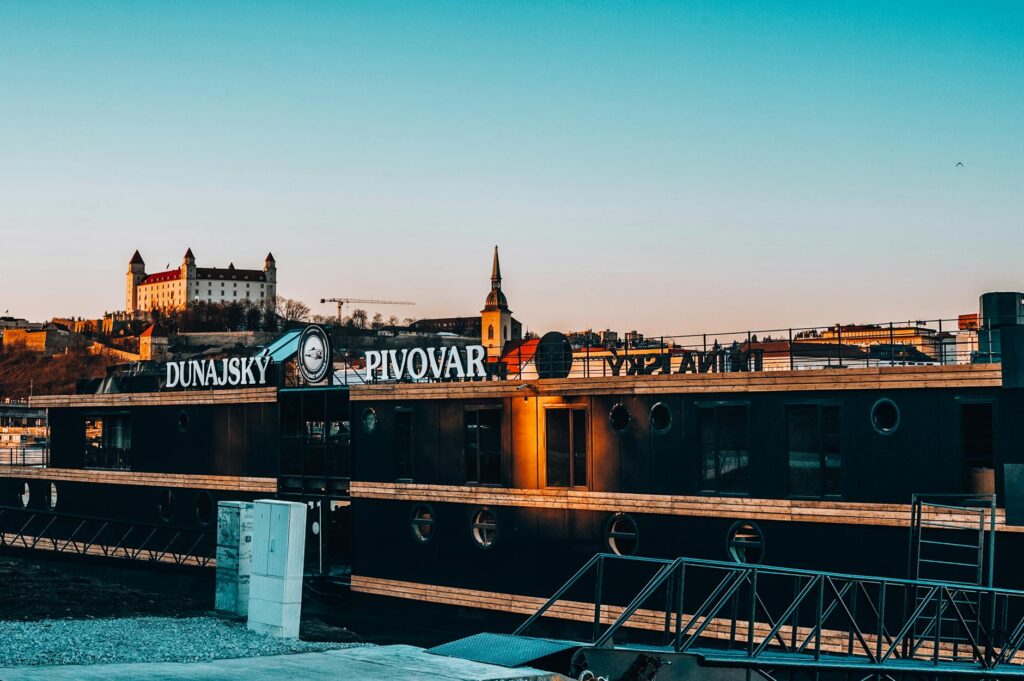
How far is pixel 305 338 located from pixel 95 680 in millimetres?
22470

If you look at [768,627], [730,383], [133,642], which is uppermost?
[730,383]

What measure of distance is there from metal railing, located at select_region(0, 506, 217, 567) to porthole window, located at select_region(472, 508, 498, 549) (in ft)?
31.2

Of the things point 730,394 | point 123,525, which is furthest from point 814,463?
point 123,525

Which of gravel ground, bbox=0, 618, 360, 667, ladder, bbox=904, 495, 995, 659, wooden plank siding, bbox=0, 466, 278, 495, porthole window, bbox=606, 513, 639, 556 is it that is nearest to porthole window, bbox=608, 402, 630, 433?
porthole window, bbox=606, 513, 639, 556

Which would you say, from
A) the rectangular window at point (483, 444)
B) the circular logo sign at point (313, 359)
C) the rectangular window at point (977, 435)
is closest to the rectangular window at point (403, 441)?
the rectangular window at point (483, 444)

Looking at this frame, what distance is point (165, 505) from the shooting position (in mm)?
37125

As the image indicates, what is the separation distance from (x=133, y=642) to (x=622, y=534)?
431 inches

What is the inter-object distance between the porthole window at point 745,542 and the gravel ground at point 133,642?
8.28m

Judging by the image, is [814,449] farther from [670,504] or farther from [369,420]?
[369,420]

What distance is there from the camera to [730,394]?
976 inches

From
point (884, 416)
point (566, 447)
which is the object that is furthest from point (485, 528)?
point (884, 416)

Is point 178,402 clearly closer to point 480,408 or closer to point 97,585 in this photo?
point 97,585

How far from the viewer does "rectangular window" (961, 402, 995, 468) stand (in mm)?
22062

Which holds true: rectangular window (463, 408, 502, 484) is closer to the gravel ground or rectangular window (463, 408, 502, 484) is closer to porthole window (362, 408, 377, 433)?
porthole window (362, 408, 377, 433)
